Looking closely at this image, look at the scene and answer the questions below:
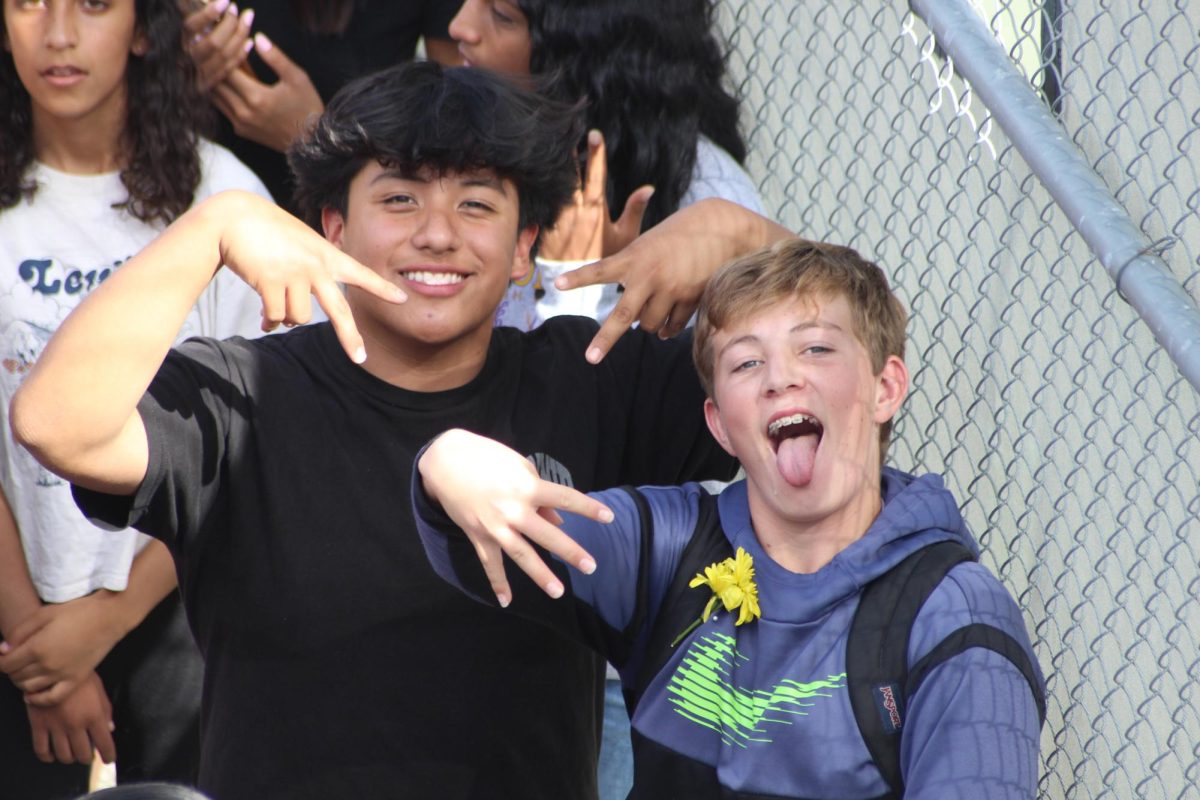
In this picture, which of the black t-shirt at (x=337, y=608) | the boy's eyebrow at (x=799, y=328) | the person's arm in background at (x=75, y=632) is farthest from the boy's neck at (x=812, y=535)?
the person's arm in background at (x=75, y=632)

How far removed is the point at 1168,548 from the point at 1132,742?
44cm

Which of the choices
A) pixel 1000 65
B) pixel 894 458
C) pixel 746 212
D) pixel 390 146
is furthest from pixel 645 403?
pixel 894 458

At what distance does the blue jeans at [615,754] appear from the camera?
Answer: 2.97 m

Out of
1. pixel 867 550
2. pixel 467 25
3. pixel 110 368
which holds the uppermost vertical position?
pixel 467 25

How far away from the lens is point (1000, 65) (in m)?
2.83

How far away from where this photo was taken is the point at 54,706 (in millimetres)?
2998

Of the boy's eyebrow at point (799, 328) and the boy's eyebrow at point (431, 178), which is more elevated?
the boy's eyebrow at point (431, 178)

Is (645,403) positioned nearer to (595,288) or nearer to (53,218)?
(595,288)

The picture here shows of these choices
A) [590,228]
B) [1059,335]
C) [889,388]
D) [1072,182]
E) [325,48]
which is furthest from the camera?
[1059,335]

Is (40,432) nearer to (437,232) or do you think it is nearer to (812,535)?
(437,232)

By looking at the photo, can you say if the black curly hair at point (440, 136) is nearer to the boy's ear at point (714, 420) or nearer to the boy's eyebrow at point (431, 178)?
the boy's eyebrow at point (431, 178)

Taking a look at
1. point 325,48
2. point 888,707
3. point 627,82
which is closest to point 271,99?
point 325,48

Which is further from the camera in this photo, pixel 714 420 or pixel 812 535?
pixel 714 420

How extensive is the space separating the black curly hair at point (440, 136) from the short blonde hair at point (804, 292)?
451mm
